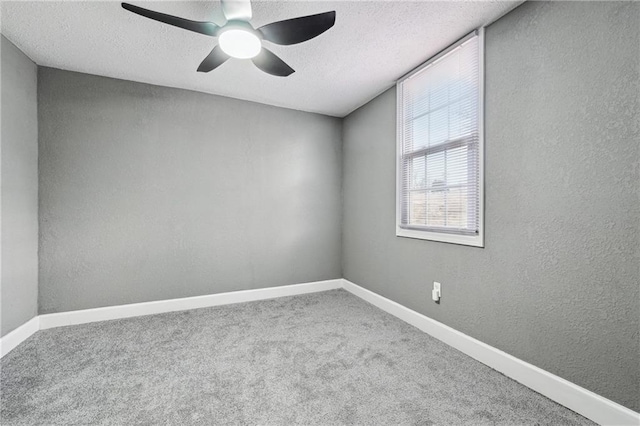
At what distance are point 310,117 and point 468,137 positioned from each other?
85.9 inches

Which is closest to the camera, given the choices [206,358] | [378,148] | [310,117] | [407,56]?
[206,358]

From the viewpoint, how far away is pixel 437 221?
236 cm

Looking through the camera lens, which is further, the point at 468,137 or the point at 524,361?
the point at 468,137

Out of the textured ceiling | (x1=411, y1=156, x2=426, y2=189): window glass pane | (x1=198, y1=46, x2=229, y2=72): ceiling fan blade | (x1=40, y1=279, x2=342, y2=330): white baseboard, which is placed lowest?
(x1=40, y1=279, x2=342, y2=330): white baseboard

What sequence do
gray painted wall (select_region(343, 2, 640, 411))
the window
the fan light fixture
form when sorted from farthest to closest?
1. the window
2. the fan light fixture
3. gray painted wall (select_region(343, 2, 640, 411))

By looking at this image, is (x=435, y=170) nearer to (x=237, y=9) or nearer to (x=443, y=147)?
(x=443, y=147)

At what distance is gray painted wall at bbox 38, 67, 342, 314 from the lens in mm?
2598

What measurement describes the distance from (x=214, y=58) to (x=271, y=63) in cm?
42

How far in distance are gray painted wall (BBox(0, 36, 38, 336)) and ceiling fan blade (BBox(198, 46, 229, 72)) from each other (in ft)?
5.09

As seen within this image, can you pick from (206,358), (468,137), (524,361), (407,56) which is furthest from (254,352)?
(407,56)

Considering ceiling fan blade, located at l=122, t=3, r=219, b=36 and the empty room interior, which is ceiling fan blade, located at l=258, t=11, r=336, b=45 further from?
ceiling fan blade, located at l=122, t=3, r=219, b=36

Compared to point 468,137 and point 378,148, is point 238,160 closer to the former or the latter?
point 378,148

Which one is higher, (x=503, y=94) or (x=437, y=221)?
(x=503, y=94)

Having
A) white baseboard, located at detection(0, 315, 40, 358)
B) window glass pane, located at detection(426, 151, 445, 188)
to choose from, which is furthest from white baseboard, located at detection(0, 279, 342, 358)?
window glass pane, located at detection(426, 151, 445, 188)
